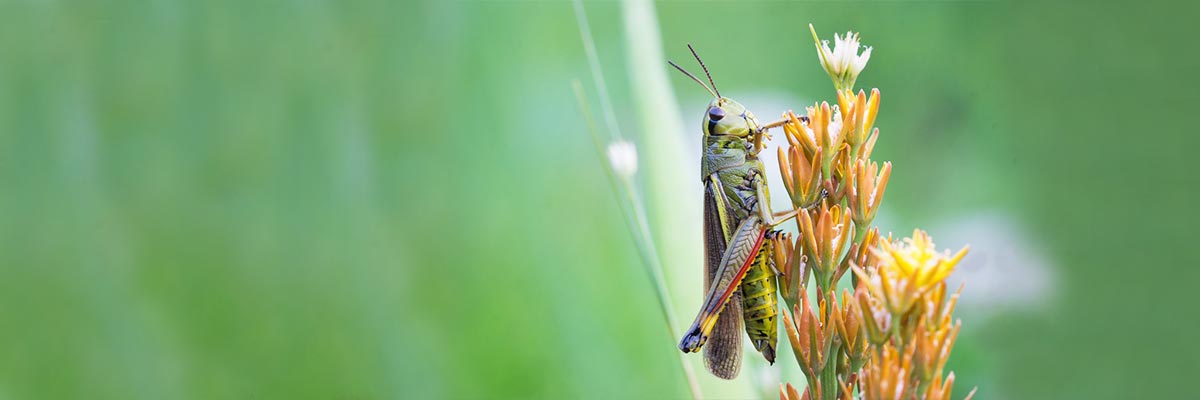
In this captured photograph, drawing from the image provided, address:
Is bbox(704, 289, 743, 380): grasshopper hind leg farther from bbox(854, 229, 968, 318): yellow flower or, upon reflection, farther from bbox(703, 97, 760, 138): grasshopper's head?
bbox(854, 229, 968, 318): yellow flower

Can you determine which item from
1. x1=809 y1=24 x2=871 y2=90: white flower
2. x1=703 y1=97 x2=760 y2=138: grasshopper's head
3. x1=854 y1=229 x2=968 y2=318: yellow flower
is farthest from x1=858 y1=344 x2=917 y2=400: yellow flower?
x1=703 y1=97 x2=760 y2=138: grasshopper's head

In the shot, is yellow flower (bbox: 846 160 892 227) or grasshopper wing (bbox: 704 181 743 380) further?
grasshopper wing (bbox: 704 181 743 380)

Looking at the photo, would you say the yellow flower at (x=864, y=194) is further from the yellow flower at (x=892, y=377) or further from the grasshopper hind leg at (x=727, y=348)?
the grasshopper hind leg at (x=727, y=348)

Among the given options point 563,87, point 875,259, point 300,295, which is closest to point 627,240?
point 563,87

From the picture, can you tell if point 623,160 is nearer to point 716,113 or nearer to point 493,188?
point 716,113

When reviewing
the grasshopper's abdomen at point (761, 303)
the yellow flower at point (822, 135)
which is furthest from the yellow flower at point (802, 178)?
the grasshopper's abdomen at point (761, 303)

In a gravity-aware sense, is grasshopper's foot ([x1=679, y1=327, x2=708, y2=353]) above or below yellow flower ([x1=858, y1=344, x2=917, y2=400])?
below
